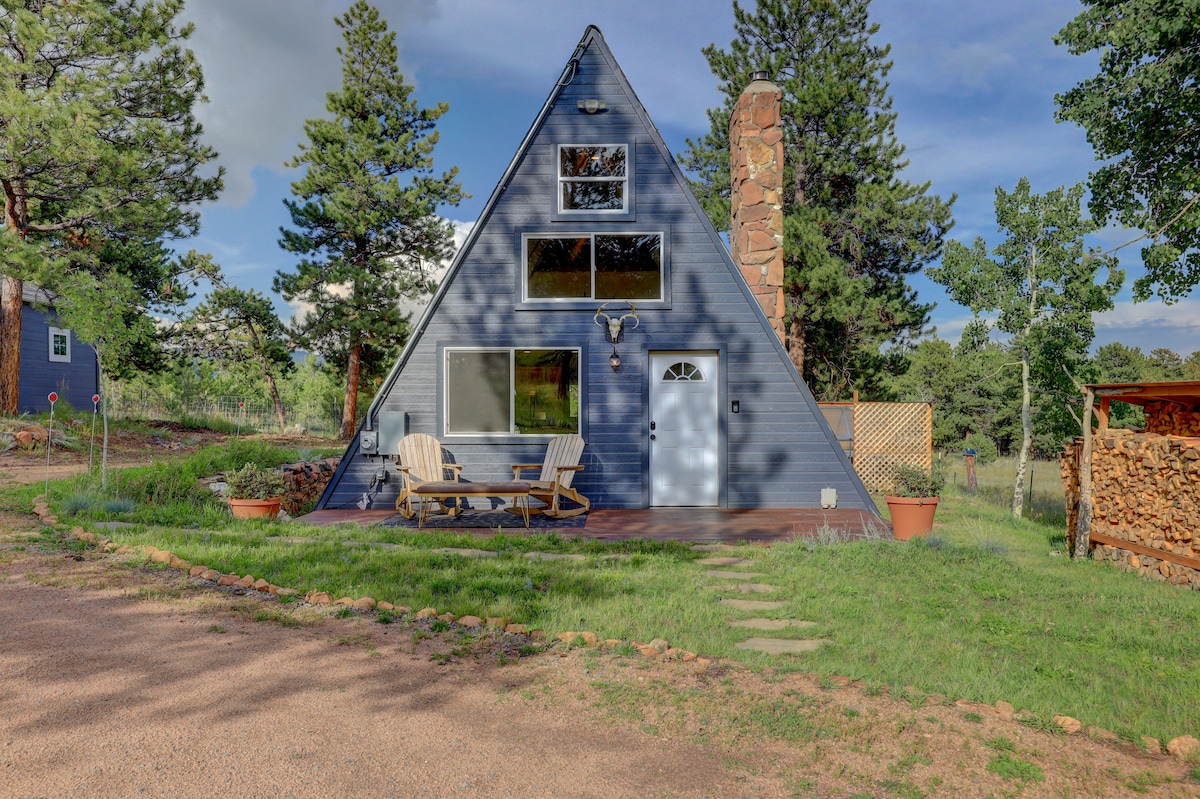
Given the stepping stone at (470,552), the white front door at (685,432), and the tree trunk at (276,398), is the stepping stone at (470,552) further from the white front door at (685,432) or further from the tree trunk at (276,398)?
the tree trunk at (276,398)

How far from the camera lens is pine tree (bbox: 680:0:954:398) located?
1727cm

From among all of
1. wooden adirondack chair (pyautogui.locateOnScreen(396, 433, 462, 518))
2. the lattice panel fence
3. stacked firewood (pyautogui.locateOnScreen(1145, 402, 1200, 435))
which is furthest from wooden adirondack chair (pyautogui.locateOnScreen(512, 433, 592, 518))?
the lattice panel fence

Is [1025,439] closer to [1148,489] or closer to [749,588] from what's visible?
[1148,489]

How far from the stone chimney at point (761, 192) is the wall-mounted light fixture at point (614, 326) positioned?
5.57ft

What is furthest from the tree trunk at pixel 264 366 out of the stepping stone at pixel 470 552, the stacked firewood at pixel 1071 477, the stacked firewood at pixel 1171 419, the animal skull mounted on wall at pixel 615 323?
the stacked firewood at pixel 1171 419

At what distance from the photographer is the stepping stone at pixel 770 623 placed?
4266 mm

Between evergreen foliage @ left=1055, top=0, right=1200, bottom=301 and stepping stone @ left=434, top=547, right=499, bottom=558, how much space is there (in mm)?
11812

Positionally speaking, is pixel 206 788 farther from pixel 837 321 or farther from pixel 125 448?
pixel 837 321

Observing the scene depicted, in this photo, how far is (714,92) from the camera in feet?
63.7

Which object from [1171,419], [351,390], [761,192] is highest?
[761,192]

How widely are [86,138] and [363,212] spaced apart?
258 inches

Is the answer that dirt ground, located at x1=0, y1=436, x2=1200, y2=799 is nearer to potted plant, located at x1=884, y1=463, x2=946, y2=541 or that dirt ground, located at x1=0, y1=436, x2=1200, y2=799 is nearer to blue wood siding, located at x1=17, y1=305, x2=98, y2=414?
potted plant, located at x1=884, y1=463, x2=946, y2=541

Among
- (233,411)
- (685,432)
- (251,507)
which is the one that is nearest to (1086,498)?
(685,432)

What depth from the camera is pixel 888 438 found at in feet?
42.8
